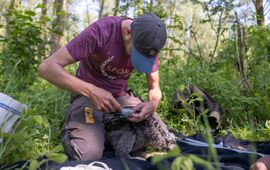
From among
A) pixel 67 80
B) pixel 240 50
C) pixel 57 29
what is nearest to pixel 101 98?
pixel 67 80

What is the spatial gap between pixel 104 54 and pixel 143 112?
0.47 meters

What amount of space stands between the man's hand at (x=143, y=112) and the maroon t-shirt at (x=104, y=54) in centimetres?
26

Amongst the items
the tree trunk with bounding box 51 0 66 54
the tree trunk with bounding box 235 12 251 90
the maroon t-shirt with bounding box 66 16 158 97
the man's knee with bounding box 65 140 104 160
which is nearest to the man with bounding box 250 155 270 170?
the man's knee with bounding box 65 140 104 160

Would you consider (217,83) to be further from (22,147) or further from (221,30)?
(22,147)

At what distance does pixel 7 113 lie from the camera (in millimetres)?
2037

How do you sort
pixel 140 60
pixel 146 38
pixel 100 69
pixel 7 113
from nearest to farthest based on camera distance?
1. pixel 7 113
2. pixel 146 38
3. pixel 140 60
4. pixel 100 69

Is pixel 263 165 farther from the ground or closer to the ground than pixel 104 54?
closer to the ground

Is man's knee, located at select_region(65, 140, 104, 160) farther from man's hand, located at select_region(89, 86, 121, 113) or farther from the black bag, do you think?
the black bag

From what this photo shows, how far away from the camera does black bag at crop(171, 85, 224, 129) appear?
3330 mm

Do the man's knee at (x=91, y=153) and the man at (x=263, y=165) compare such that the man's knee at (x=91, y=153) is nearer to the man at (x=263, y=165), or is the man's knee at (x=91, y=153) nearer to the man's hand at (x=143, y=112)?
the man's hand at (x=143, y=112)

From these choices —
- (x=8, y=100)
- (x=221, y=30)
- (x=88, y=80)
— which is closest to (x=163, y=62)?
(x=221, y=30)

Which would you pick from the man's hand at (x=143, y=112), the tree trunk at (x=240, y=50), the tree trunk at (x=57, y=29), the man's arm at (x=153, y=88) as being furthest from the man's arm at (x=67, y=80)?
the tree trunk at (x=240, y=50)

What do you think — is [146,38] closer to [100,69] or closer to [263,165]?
[100,69]

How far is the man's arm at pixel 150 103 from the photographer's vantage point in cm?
258
